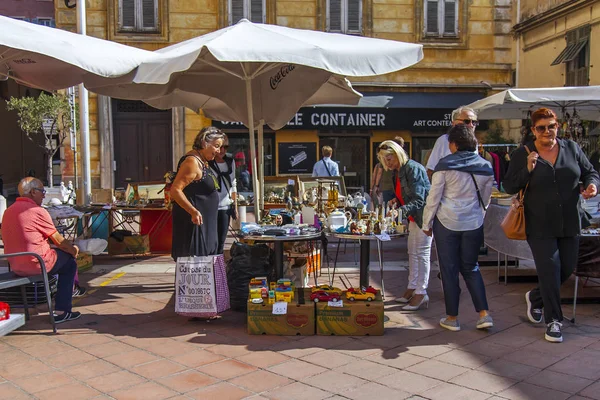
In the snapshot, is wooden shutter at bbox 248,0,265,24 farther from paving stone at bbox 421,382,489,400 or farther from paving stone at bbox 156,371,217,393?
paving stone at bbox 421,382,489,400

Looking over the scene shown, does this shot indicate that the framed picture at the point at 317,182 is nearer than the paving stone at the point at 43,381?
No

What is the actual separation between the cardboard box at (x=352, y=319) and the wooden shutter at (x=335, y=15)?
12.7 meters

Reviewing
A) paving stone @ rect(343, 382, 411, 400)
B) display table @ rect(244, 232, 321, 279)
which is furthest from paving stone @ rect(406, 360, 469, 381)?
display table @ rect(244, 232, 321, 279)

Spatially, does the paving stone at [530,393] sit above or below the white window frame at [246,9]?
below

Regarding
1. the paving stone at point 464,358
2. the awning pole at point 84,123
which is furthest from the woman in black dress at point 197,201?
the awning pole at point 84,123

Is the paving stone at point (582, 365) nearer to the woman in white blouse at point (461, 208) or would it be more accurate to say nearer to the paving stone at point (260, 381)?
the woman in white blouse at point (461, 208)

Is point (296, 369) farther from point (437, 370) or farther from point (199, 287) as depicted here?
point (199, 287)

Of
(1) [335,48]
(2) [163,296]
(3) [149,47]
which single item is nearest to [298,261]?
(2) [163,296]

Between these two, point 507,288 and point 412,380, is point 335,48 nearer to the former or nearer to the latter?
point 412,380

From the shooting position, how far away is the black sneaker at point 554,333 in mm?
4762

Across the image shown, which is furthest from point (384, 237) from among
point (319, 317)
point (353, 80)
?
A: point (353, 80)

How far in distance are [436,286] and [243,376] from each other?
10.9 feet

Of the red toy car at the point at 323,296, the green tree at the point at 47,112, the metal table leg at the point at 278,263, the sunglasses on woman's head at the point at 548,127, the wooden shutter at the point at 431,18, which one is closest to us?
the sunglasses on woman's head at the point at 548,127

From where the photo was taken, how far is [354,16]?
1652 centimetres
